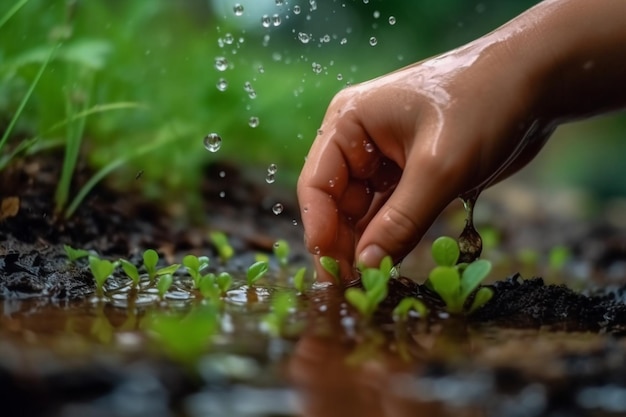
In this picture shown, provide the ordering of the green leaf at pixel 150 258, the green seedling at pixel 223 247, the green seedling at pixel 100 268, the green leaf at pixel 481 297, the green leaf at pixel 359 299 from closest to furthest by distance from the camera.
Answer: the green leaf at pixel 359 299 → the green leaf at pixel 481 297 → the green seedling at pixel 100 268 → the green leaf at pixel 150 258 → the green seedling at pixel 223 247

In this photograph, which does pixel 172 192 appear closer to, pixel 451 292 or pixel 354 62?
pixel 451 292

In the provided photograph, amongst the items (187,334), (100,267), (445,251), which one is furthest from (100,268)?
(445,251)

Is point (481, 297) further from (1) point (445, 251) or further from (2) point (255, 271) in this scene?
(2) point (255, 271)

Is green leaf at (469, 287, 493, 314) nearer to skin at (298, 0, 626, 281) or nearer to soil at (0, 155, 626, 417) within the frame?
soil at (0, 155, 626, 417)

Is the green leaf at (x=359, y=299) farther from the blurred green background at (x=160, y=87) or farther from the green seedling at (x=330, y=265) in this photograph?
the blurred green background at (x=160, y=87)

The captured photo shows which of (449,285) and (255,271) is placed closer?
(449,285)

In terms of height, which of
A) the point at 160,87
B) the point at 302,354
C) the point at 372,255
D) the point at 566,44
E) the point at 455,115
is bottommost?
the point at 302,354

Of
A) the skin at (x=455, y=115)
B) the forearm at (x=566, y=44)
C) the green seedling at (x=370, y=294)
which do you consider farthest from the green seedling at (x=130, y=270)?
the forearm at (x=566, y=44)

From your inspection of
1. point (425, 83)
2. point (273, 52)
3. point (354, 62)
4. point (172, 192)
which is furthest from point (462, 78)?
point (354, 62)
